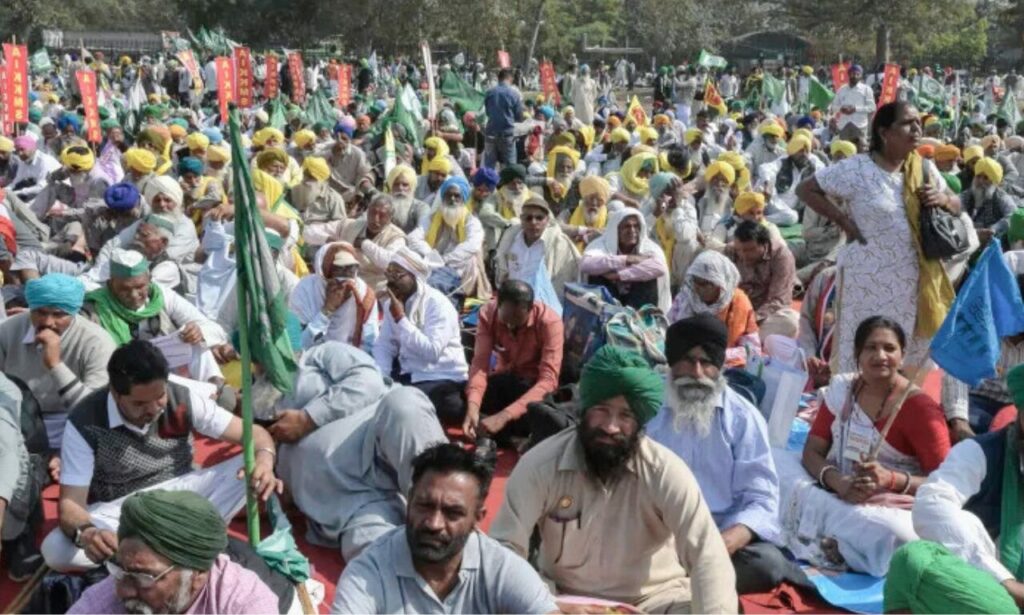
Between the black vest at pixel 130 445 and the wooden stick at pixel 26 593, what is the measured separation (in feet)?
1.10

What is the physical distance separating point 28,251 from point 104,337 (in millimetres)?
2559

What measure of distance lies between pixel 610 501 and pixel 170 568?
1.13 metres

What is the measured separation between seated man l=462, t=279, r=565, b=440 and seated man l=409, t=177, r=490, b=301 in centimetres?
209

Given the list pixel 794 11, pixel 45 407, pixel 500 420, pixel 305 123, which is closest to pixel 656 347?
pixel 500 420

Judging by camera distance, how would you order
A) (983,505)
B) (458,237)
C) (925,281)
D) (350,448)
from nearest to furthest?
(983,505) → (350,448) → (925,281) → (458,237)

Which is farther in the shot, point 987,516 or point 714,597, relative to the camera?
point 987,516

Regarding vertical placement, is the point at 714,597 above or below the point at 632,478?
below

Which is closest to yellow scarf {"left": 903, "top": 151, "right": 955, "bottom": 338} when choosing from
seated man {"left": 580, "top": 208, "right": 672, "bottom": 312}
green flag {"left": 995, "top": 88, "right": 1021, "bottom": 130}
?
seated man {"left": 580, "top": 208, "right": 672, "bottom": 312}

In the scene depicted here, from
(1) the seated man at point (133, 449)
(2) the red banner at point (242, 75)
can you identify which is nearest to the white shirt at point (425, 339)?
(1) the seated man at point (133, 449)

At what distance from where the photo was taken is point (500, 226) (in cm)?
874

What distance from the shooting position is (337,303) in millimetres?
6109

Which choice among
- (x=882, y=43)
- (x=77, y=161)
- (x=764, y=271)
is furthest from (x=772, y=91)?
(x=882, y=43)

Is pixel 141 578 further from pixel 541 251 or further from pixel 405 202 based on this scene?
pixel 405 202

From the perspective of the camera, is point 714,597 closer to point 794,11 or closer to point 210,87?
point 210,87
